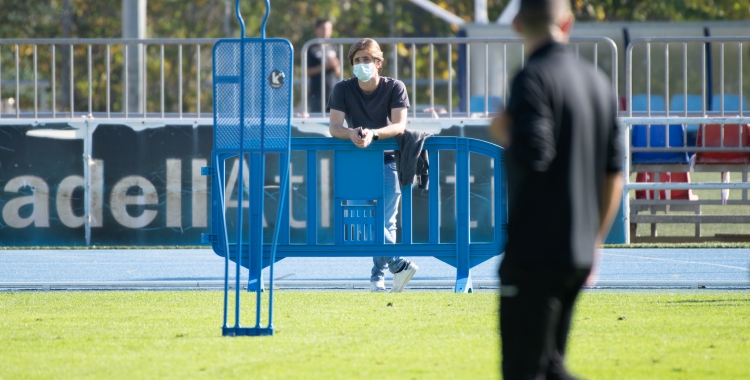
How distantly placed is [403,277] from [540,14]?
16.5 ft

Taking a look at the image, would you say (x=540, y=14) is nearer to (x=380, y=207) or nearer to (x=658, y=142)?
(x=380, y=207)

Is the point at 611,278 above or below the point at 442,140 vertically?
below

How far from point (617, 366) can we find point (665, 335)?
40.3 inches

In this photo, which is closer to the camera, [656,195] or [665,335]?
[665,335]

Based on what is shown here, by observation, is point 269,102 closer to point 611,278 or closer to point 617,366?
point 617,366

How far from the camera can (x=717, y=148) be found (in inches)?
513

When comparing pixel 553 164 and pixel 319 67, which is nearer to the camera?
pixel 553 164

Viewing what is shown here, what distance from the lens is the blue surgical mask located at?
805 centimetres

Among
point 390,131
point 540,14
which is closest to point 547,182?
point 540,14

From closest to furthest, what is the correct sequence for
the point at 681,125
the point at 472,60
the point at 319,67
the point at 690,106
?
the point at 681,125, the point at 319,67, the point at 690,106, the point at 472,60

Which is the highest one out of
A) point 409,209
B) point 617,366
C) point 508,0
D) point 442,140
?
point 508,0

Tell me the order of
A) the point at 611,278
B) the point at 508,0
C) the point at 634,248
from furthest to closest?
1. the point at 508,0
2. the point at 634,248
3. the point at 611,278

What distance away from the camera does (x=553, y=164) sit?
128 inches

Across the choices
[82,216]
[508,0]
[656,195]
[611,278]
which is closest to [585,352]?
[611,278]
